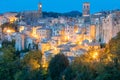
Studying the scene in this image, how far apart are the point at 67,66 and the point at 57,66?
1.15 feet

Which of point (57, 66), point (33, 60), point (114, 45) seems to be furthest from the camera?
point (33, 60)

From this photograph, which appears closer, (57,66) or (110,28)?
(57,66)

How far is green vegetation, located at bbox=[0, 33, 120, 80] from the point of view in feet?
61.6

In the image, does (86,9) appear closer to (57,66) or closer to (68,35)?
(68,35)

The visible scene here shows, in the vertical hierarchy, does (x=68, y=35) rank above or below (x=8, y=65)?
above

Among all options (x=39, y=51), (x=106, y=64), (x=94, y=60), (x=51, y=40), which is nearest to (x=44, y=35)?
(x=51, y=40)

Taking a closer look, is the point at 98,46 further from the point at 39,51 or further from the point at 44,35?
the point at 44,35

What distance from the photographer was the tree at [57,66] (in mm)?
→ 20531

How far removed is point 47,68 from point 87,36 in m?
5.31

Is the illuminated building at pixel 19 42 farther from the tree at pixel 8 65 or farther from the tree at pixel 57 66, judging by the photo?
the tree at pixel 57 66

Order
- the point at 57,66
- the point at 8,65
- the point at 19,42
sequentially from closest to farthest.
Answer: the point at 57,66 < the point at 8,65 < the point at 19,42

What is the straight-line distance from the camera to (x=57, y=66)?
68.1 feet

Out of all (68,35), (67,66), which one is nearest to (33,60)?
(67,66)

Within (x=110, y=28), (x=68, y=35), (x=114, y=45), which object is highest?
(x=110, y=28)
